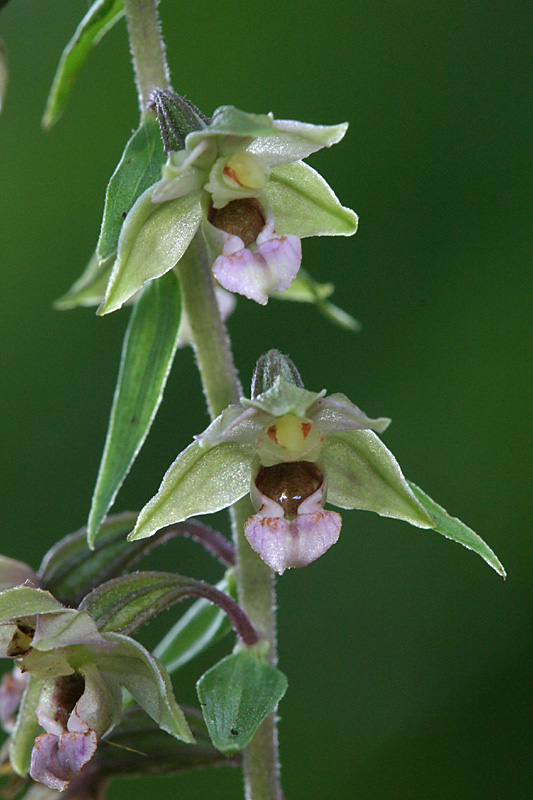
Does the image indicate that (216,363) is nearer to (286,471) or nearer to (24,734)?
(286,471)

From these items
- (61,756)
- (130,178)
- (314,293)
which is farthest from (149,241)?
(61,756)

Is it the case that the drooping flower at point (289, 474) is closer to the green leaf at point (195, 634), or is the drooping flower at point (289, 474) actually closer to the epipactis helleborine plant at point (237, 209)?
the epipactis helleborine plant at point (237, 209)

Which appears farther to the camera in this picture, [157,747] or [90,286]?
[90,286]

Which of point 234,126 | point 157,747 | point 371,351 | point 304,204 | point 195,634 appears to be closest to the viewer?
point 234,126

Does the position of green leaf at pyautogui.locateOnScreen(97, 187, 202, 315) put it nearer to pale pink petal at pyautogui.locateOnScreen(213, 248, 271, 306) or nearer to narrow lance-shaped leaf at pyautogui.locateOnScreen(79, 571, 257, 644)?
pale pink petal at pyautogui.locateOnScreen(213, 248, 271, 306)

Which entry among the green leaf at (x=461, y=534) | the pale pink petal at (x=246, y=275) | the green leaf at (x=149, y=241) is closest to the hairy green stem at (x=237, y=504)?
the green leaf at (x=149, y=241)

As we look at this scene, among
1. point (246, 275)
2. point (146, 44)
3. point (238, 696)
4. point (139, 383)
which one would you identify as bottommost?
point (238, 696)
